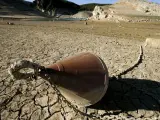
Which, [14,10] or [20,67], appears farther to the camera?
[14,10]

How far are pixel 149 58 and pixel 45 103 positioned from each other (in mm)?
4512

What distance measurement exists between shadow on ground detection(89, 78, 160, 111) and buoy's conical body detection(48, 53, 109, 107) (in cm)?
47

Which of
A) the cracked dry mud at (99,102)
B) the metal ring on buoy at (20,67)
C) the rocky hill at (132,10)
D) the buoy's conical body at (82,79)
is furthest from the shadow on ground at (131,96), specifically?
the rocky hill at (132,10)

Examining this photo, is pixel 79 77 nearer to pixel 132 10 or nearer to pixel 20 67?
pixel 20 67

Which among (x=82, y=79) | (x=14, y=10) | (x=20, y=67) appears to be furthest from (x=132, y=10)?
(x=20, y=67)

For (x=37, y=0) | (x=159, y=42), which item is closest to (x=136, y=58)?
(x=159, y=42)

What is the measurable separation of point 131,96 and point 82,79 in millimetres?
1501

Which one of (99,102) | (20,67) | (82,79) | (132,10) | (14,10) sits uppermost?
(132,10)

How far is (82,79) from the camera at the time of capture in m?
4.23

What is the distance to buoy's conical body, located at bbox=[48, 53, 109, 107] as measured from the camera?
4.14 m

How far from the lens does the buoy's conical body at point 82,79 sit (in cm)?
414

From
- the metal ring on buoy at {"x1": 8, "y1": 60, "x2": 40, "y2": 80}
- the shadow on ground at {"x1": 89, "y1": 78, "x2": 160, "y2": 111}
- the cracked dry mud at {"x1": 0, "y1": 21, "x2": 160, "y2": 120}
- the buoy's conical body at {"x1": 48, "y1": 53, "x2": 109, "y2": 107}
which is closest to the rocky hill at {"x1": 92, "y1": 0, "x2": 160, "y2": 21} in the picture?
the cracked dry mud at {"x1": 0, "y1": 21, "x2": 160, "y2": 120}

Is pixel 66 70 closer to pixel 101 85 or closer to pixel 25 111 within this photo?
pixel 101 85

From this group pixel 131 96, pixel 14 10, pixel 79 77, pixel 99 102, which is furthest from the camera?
pixel 14 10
